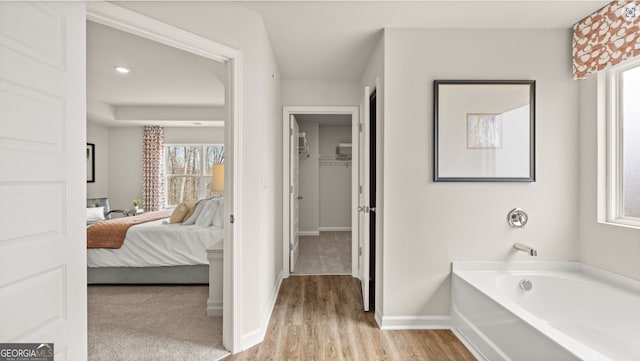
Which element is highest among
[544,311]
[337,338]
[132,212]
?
[132,212]

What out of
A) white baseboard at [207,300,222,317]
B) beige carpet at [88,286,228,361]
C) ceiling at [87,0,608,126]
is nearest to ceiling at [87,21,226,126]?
ceiling at [87,0,608,126]

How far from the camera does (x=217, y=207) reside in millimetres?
3723

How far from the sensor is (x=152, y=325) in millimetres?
2627

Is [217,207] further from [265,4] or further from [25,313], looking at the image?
[25,313]

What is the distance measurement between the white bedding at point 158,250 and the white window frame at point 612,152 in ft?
11.7

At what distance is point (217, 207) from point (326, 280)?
1545 millimetres

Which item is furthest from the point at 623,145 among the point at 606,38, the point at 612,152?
the point at 606,38

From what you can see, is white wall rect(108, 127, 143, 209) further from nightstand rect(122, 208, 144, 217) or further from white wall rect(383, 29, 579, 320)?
white wall rect(383, 29, 579, 320)

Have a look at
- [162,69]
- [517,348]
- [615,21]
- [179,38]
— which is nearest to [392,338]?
[517,348]

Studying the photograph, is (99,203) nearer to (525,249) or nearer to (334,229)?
(334,229)

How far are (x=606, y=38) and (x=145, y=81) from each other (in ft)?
16.3

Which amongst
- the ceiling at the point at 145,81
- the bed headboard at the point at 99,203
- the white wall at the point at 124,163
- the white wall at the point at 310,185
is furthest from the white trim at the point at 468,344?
Result: the white wall at the point at 124,163

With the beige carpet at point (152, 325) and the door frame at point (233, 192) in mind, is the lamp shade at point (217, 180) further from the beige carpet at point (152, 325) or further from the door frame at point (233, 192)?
the door frame at point (233, 192)

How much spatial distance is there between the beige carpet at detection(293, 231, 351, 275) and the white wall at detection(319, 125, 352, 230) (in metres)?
0.53
